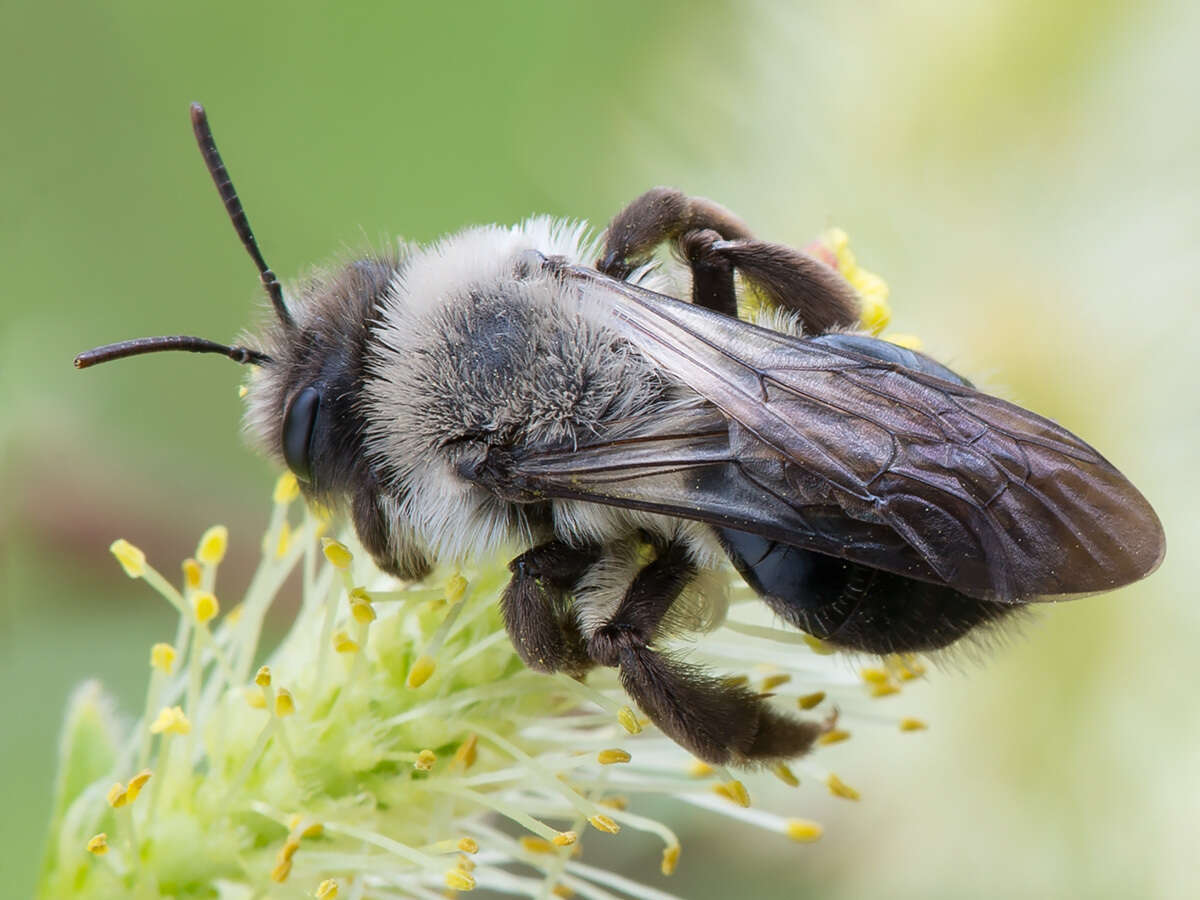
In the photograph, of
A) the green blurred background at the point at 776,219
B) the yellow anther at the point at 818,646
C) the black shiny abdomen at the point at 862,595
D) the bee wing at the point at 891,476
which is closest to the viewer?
the bee wing at the point at 891,476

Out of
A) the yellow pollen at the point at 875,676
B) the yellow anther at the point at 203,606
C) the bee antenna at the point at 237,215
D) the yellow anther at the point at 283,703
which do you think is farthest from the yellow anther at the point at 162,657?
the yellow pollen at the point at 875,676

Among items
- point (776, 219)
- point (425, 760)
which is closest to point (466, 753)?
point (425, 760)

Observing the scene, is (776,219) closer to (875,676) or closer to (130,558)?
(875,676)

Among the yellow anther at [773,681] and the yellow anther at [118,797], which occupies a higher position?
the yellow anther at [773,681]

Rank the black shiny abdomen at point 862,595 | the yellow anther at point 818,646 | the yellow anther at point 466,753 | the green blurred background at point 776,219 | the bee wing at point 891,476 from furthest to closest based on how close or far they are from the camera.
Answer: the green blurred background at point 776,219
the yellow anther at point 466,753
the yellow anther at point 818,646
the black shiny abdomen at point 862,595
the bee wing at point 891,476

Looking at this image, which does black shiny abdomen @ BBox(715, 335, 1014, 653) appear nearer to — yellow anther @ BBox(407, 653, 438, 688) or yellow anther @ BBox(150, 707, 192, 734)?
yellow anther @ BBox(407, 653, 438, 688)

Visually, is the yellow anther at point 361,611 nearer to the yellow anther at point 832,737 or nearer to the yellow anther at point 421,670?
the yellow anther at point 421,670

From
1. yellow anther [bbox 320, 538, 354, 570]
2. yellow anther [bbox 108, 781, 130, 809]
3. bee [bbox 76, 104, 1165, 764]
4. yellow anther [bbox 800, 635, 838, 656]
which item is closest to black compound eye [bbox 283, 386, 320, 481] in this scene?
bee [bbox 76, 104, 1165, 764]
